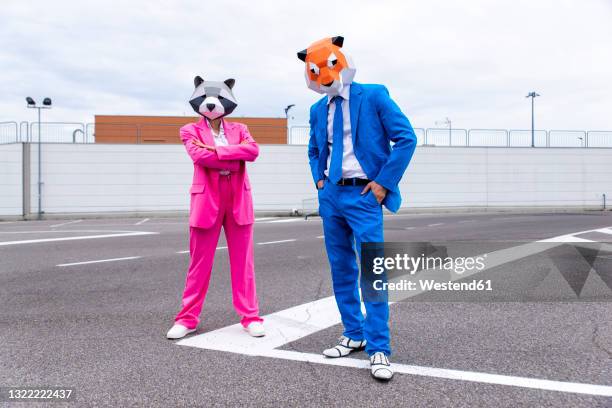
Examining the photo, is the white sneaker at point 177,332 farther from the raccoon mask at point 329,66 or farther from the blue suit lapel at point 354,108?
the raccoon mask at point 329,66

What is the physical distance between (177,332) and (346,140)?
6.18ft

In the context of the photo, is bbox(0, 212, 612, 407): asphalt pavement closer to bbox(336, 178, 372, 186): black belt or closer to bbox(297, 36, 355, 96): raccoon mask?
bbox(336, 178, 372, 186): black belt

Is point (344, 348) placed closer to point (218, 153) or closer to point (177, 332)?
point (177, 332)

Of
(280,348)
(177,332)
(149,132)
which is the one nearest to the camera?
(280,348)

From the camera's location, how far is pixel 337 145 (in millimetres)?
3131

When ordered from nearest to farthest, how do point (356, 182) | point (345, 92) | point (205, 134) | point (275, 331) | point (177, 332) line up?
→ 1. point (356, 182)
2. point (345, 92)
3. point (177, 332)
4. point (275, 331)
5. point (205, 134)

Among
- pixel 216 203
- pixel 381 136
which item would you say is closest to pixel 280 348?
pixel 216 203

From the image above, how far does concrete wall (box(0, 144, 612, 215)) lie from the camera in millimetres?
23375

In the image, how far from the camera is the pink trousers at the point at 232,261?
3.82m

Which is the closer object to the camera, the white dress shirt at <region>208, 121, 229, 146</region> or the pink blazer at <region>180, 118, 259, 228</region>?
the pink blazer at <region>180, 118, 259, 228</region>

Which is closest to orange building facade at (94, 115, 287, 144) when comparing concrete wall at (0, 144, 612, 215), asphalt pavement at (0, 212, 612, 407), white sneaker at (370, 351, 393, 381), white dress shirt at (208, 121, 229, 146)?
concrete wall at (0, 144, 612, 215)

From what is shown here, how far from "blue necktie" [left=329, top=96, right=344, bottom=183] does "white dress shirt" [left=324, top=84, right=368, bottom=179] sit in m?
0.02

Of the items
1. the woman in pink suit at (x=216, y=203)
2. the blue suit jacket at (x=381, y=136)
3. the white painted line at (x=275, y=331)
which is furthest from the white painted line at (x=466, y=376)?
the blue suit jacket at (x=381, y=136)

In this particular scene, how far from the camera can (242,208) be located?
3.86 meters
